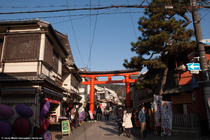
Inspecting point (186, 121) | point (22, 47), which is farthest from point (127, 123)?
point (22, 47)

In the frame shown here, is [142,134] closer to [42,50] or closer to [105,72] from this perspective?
[42,50]

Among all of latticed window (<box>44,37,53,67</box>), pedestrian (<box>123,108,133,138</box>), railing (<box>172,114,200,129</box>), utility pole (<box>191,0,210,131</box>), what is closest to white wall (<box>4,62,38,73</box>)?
latticed window (<box>44,37,53,67</box>)

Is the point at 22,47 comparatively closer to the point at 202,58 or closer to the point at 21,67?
the point at 21,67

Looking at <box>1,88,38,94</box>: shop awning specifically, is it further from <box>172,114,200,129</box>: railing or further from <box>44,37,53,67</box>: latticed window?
<box>172,114,200,129</box>: railing

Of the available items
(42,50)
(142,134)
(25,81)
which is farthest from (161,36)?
(25,81)

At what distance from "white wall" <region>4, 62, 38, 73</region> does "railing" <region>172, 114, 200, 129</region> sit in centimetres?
934

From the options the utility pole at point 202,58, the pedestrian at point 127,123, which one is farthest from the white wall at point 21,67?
the utility pole at point 202,58

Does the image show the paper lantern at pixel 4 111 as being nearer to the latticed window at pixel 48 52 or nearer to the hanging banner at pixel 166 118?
the latticed window at pixel 48 52

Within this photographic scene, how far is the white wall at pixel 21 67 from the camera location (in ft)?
33.8

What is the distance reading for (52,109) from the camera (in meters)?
13.6

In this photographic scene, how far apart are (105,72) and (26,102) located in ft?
56.1

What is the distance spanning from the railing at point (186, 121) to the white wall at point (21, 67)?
934 cm

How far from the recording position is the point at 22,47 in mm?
10688

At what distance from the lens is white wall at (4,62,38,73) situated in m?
10.3
